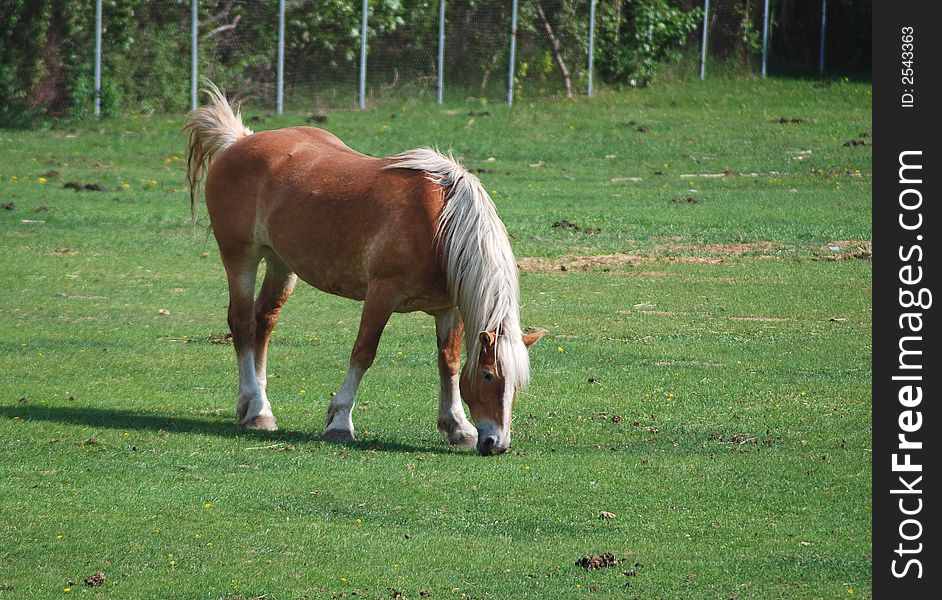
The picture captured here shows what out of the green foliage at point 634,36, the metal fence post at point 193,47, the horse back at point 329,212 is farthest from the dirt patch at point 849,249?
the metal fence post at point 193,47

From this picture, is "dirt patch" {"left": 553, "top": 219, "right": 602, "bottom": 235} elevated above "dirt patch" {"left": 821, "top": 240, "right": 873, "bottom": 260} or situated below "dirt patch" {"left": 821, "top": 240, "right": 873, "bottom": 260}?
above

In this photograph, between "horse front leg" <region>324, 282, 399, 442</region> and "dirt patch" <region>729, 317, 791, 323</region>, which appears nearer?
"horse front leg" <region>324, 282, 399, 442</region>

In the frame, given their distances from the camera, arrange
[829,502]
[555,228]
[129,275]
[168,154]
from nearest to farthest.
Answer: [829,502] < [129,275] < [555,228] < [168,154]

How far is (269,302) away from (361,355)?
151 cm

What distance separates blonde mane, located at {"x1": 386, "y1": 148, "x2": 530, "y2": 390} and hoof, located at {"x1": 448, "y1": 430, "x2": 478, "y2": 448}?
70 cm

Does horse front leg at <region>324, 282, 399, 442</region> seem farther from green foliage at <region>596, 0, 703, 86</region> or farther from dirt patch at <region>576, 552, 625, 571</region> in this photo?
green foliage at <region>596, 0, 703, 86</region>

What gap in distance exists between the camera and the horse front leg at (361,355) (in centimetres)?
812

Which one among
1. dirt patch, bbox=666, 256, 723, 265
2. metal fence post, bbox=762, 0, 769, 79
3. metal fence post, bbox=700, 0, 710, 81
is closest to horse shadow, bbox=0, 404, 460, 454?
dirt patch, bbox=666, 256, 723, 265

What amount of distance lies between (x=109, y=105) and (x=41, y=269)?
10.6 meters

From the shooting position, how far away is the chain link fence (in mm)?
23938

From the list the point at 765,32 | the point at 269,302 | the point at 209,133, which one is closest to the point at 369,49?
the point at 765,32
